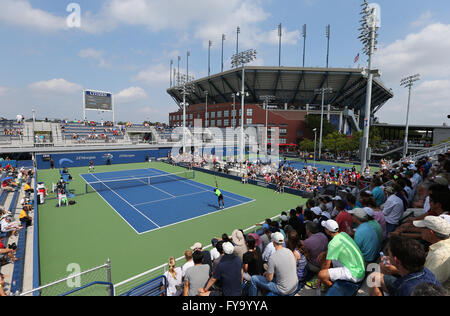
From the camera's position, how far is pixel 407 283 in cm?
257

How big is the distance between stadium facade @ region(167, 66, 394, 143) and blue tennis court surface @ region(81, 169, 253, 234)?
37089mm

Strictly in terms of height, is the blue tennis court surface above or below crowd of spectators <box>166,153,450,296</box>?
below

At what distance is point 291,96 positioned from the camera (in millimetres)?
66250

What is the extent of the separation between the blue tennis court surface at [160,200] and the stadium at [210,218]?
15 cm

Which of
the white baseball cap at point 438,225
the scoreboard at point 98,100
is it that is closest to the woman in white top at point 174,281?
the white baseball cap at point 438,225

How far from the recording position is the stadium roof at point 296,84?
5706 centimetres

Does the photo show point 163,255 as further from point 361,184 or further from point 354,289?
point 361,184

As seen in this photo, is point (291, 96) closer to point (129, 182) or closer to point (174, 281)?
point (129, 182)

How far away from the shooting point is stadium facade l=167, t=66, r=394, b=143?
190ft

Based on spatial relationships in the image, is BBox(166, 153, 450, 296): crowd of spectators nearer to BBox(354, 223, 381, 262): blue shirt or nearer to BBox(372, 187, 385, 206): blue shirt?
BBox(354, 223, 381, 262): blue shirt

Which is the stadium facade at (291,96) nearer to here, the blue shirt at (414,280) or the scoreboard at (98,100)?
the scoreboard at (98,100)

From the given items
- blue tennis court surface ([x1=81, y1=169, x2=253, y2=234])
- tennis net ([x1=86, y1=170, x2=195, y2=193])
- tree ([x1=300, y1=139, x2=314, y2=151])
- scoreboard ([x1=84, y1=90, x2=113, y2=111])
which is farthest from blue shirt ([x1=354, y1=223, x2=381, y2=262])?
scoreboard ([x1=84, y1=90, x2=113, y2=111])
